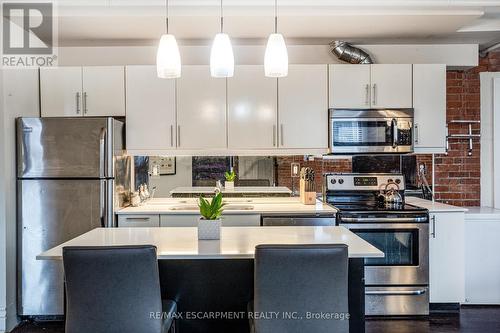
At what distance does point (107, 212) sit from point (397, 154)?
271cm

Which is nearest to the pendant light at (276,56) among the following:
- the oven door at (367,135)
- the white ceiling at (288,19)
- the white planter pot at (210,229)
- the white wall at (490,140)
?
the white planter pot at (210,229)

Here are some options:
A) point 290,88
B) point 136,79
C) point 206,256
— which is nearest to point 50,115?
point 136,79

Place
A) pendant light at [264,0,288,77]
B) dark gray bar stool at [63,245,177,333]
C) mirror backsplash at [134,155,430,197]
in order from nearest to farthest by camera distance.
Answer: dark gray bar stool at [63,245,177,333] → pendant light at [264,0,288,77] → mirror backsplash at [134,155,430,197]

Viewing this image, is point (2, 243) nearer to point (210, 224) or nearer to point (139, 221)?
point (139, 221)

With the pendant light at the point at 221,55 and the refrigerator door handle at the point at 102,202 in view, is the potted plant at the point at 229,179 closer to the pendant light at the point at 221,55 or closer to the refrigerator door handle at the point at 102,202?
the refrigerator door handle at the point at 102,202

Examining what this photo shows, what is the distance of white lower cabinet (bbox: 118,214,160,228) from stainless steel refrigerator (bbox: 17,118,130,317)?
165mm

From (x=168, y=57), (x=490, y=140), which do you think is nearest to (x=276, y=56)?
(x=168, y=57)

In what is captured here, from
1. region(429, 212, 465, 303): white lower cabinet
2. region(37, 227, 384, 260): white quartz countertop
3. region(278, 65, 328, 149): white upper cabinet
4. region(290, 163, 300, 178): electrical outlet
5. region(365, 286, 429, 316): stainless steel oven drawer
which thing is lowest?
region(365, 286, 429, 316): stainless steel oven drawer

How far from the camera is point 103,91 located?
377 centimetres

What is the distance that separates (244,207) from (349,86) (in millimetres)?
1504

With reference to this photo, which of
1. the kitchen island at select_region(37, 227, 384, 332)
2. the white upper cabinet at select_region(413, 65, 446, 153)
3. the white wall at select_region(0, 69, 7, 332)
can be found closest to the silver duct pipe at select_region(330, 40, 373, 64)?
the white upper cabinet at select_region(413, 65, 446, 153)

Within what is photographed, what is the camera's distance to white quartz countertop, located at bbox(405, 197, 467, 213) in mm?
3512

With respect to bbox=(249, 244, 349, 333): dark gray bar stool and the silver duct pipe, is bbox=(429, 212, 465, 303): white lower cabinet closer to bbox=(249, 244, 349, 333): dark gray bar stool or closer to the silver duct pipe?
the silver duct pipe

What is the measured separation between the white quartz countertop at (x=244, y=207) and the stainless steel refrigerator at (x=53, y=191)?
12.8 inches
